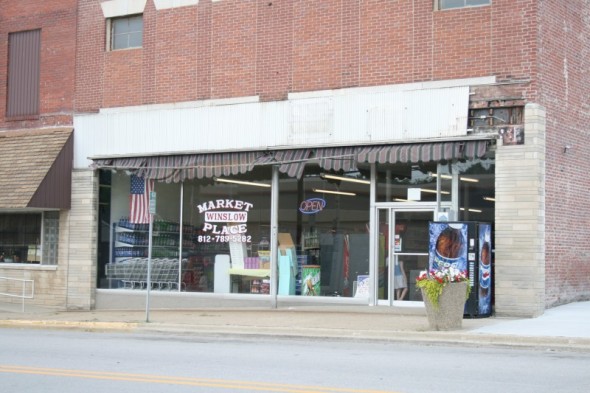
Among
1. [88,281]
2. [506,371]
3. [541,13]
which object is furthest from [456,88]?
A: [88,281]

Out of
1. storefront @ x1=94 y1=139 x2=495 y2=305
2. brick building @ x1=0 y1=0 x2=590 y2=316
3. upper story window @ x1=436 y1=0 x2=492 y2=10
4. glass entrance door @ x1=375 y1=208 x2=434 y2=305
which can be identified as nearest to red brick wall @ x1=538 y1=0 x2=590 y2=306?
brick building @ x1=0 y1=0 x2=590 y2=316

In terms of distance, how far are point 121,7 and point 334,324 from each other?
1120 centimetres

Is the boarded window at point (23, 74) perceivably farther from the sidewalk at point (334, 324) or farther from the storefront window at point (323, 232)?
the storefront window at point (323, 232)

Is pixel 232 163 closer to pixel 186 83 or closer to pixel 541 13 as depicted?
pixel 186 83

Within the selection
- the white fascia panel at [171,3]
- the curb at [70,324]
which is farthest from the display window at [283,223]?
the white fascia panel at [171,3]

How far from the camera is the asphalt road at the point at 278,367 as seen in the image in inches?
376

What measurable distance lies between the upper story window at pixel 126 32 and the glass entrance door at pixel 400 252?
27.7ft

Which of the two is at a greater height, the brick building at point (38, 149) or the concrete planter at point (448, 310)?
the brick building at point (38, 149)

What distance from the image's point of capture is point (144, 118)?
72.2ft

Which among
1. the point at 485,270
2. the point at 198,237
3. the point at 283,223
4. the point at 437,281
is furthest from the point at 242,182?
the point at 437,281

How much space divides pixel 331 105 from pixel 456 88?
120 inches

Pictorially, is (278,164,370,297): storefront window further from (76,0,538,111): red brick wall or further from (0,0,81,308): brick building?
(0,0,81,308): brick building

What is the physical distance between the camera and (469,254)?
1711 cm

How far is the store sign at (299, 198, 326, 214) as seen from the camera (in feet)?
65.4
